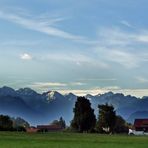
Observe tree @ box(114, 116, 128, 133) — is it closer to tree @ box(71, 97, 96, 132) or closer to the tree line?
the tree line

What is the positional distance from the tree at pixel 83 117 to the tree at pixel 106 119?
2346 millimetres

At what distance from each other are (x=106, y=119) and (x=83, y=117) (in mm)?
7042

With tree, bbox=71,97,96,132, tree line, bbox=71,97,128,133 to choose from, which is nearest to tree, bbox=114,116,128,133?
tree line, bbox=71,97,128,133

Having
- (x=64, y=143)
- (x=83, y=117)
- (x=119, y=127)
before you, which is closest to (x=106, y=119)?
(x=83, y=117)

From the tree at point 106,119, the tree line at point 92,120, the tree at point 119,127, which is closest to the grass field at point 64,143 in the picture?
the tree line at point 92,120

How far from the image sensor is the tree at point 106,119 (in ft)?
537

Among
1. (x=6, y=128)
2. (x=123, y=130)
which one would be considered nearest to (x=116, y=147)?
(x=6, y=128)

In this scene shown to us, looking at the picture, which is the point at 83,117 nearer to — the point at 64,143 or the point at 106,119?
the point at 106,119

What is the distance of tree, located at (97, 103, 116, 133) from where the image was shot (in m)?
164

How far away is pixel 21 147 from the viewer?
50344 millimetres

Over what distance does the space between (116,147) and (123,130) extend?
428 ft

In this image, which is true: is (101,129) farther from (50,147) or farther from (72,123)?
(50,147)

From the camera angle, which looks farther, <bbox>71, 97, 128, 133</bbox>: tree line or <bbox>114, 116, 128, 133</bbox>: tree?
<bbox>114, 116, 128, 133</bbox>: tree

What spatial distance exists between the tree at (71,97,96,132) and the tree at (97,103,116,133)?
2.35m
